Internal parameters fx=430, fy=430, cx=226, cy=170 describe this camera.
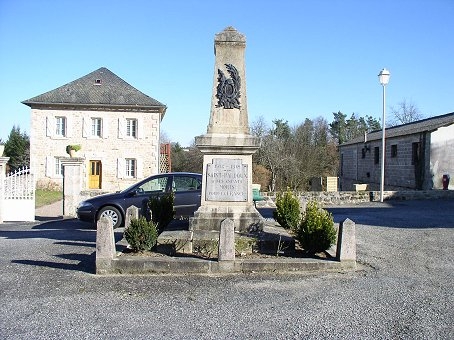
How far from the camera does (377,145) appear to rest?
103ft

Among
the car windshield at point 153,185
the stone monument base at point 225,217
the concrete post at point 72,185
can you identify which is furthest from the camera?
the concrete post at point 72,185

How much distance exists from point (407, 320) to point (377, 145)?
2877 cm

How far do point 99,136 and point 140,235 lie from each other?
2657 cm

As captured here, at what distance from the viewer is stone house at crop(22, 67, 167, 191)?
103 feet

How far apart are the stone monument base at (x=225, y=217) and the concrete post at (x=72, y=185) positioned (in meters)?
8.73

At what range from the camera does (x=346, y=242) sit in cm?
655

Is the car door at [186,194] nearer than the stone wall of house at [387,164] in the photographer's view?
Yes

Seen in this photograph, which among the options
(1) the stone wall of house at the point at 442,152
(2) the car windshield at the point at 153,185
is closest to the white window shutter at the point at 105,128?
(2) the car windshield at the point at 153,185

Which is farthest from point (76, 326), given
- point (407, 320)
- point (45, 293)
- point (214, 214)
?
point (214, 214)

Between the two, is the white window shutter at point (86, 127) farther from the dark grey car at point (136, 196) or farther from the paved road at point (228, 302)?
the paved road at point (228, 302)

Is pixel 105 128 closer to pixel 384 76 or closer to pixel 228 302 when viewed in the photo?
pixel 384 76

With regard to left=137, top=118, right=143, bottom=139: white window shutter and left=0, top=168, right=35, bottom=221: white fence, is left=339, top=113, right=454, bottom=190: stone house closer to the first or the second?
left=137, top=118, right=143, bottom=139: white window shutter

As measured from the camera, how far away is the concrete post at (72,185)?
15.2 metres

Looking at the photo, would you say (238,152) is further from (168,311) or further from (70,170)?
(70,170)
